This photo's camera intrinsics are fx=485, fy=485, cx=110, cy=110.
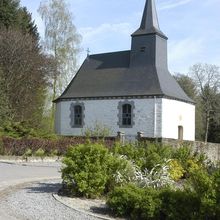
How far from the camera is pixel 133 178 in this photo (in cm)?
1093

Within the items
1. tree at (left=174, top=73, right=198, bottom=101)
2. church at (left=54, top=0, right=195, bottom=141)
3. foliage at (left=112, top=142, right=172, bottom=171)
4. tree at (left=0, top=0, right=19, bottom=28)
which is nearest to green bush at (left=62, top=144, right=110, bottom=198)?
foliage at (left=112, top=142, right=172, bottom=171)

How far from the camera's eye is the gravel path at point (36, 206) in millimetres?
8462

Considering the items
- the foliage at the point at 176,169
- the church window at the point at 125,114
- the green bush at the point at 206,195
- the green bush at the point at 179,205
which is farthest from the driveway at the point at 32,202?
the church window at the point at 125,114

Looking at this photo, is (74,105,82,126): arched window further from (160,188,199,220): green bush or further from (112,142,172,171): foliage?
(160,188,199,220): green bush

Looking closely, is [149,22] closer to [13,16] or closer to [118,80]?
[118,80]

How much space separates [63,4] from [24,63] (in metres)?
14.4

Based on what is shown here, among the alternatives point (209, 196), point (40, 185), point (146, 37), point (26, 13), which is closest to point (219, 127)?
point (146, 37)

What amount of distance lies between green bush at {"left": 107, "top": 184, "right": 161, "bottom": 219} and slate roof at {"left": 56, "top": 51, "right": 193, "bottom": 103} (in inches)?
1171

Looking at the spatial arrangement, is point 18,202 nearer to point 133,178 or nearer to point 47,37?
point 133,178

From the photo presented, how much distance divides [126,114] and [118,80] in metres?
3.35

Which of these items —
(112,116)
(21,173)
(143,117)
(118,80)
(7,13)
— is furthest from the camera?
(7,13)

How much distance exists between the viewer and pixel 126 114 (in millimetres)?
40375

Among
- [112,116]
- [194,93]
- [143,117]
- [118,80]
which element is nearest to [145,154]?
[143,117]

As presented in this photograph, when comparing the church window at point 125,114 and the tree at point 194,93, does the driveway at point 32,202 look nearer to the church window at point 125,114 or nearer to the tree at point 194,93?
the church window at point 125,114
